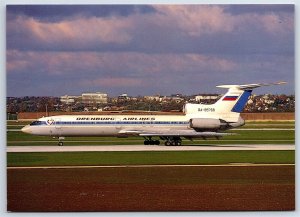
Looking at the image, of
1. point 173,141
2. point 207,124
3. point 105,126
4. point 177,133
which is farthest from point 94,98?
point 105,126

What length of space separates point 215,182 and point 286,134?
1.68 m

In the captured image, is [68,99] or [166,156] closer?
[68,99]

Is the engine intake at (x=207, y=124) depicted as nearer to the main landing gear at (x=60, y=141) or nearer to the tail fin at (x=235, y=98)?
the tail fin at (x=235, y=98)

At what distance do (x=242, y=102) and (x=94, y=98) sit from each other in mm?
4199

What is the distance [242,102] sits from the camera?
48.2ft

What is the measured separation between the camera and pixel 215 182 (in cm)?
1174

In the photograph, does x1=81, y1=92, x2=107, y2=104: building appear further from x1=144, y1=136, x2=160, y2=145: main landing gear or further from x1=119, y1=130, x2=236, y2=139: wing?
x1=119, y1=130, x2=236, y2=139: wing

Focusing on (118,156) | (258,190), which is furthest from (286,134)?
(118,156)

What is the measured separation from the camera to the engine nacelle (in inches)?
720

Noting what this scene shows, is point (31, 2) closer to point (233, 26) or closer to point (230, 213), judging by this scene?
point (233, 26)

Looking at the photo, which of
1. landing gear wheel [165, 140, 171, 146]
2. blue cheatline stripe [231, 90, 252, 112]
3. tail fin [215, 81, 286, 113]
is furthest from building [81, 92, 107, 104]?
landing gear wheel [165, 140, 171, 146]

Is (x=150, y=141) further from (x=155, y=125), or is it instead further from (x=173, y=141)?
(x=173, y=141)

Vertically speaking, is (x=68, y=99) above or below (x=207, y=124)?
above

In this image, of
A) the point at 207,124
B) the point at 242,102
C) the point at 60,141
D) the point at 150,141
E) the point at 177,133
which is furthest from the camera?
the point at 177,133
